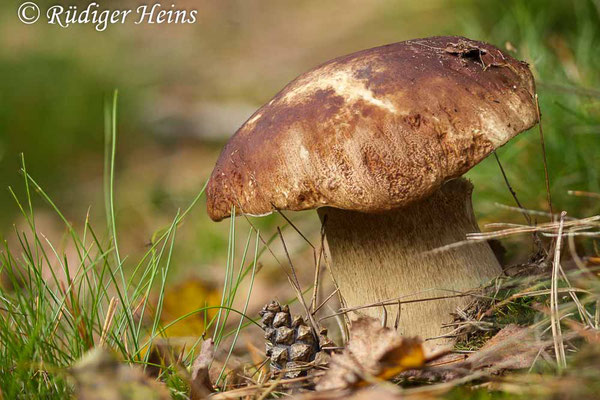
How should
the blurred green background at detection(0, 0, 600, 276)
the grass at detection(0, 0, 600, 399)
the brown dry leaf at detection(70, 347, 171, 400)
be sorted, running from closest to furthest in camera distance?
the brown dry leaf at detection(70, 347, 171, 400)
the grass at detection(0, 0, 600, 399)
the blurred green background at detection(0, 0, 600, 276)

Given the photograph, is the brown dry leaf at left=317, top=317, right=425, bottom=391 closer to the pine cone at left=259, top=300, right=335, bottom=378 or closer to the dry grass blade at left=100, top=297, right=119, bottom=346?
the pine cone at left=259, top=300, right=335, bottom=378

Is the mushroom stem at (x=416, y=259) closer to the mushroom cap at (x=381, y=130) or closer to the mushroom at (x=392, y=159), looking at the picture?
the mushroom at (x=392, y=159)

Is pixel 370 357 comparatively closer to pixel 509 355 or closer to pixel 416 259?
pixel 509 355

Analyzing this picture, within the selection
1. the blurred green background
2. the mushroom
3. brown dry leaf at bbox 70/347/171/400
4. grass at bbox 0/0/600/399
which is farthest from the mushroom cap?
the blurred green background

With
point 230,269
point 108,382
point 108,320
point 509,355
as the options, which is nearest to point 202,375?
point 108,382

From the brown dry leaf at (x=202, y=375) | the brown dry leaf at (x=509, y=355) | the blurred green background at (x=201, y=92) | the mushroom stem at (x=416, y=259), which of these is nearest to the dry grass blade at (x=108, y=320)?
the brown dry leaf at (x=202, y=375)

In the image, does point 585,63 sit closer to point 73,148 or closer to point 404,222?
point 404,222
